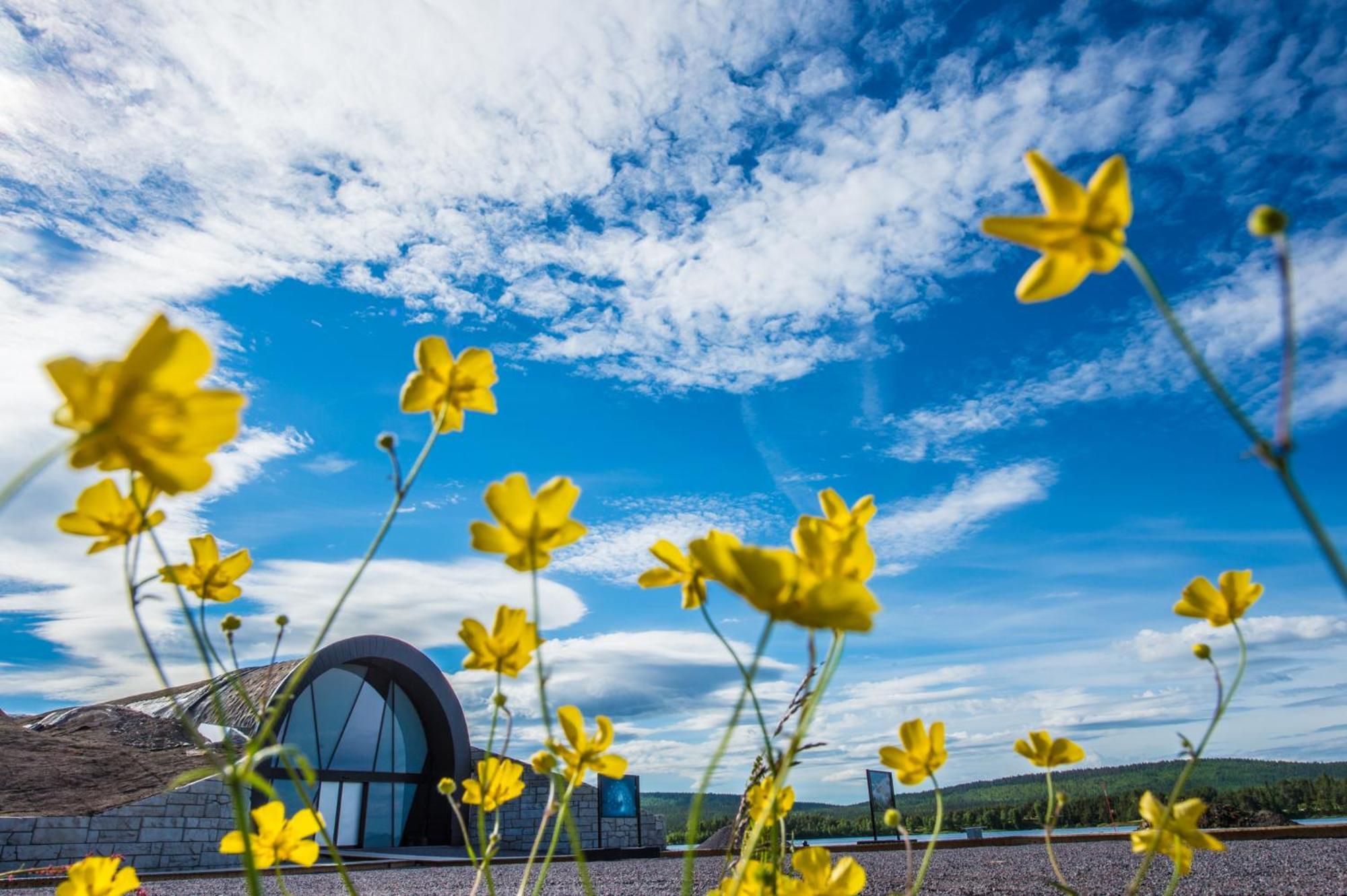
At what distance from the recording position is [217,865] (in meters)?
9.92

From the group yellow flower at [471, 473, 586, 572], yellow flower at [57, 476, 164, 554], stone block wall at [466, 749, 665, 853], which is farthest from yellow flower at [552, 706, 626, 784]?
stone block wall at [466, 749, 665, 853]

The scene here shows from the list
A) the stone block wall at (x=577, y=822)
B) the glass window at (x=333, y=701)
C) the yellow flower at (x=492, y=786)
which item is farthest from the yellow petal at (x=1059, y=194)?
the glass window at (x=333, y=701)

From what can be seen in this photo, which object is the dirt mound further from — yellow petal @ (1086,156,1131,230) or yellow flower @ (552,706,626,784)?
yellow petal @ (1086,156,1131,230)

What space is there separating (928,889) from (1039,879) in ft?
1.70

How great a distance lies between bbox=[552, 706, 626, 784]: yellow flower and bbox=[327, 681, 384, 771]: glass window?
14943 millimetres

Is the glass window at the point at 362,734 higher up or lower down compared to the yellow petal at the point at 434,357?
higher up

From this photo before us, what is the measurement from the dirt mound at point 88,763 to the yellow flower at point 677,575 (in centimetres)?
933

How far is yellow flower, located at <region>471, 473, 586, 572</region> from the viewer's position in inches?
31.1

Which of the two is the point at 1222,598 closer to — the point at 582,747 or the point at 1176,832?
the point at 1176,832

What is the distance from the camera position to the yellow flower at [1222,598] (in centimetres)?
100

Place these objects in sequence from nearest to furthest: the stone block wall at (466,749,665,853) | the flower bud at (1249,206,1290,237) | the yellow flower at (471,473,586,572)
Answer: the flower bud at (1249,206,1290,237)
the yellow flower at (471,473,586,572)
the stone block wall at (466,749,665,853)

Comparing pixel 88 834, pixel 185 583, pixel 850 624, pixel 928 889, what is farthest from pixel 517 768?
pixel 88 834

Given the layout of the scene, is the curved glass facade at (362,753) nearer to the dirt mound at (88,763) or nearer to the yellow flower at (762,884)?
the dirt mound at (88,763)

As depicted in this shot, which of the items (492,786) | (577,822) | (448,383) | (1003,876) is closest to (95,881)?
(492,786)
